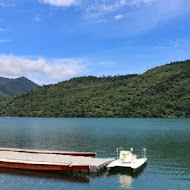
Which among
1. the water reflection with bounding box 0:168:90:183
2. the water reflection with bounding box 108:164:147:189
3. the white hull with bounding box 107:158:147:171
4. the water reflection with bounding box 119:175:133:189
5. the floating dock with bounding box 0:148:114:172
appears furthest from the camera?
the white hull with bounding box 107:158:147:171

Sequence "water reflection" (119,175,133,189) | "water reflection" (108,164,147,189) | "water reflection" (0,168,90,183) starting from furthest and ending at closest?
"water reflection" (0,168,90,183)
"water reflection" (108,164,147,189)
"water reflection" (119,175,133,189)

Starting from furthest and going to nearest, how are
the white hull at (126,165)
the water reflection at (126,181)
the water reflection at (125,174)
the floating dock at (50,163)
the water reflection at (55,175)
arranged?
1. the white hull at (126,165)
2. the floating dock at (50,163)
3. the water reflection at (55,175)
4. the water reflection at (125,174)
5. the water reflection at (126,181)

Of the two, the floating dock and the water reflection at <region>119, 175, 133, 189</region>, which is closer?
the water reflection at <region>119, 175, 133, 189</region>

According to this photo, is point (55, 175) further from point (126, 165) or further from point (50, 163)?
point (126, 165)

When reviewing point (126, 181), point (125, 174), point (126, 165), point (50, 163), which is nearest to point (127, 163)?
point (126, 165)

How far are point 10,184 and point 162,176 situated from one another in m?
17.6

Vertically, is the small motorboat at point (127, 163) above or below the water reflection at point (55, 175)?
above

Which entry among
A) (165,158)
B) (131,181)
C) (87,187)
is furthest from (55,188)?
(165,158)

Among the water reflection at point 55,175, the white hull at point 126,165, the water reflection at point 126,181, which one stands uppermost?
the white hull at point 126,165

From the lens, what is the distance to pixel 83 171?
37.5m

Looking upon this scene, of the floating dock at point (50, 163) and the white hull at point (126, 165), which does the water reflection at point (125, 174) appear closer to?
the white hull at point (126, 165)

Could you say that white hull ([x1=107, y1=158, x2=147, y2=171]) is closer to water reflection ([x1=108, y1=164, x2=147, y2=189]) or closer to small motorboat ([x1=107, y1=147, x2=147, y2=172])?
small motorboat ([x1=107, y1=147, x2=147, y2=172])

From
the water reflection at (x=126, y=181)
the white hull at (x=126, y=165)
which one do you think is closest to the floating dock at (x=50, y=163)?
the white hull at (x=126, y=165)

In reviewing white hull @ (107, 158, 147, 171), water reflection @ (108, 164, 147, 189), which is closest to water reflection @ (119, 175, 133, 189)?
water reflection @ (108, 164, 147, 189)
